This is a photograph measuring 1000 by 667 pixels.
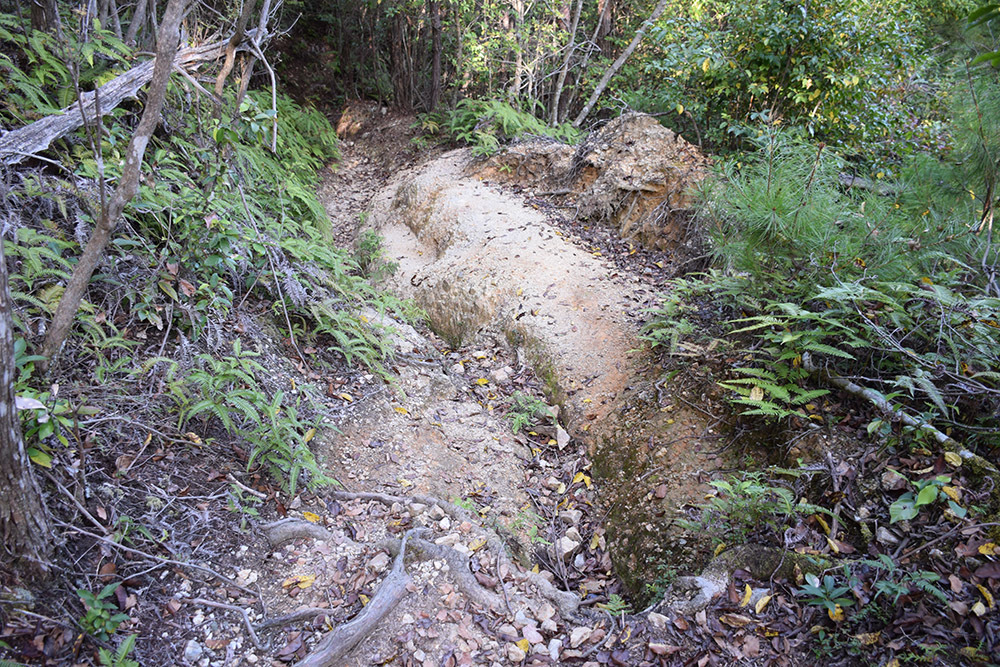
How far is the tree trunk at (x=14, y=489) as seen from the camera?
204cm

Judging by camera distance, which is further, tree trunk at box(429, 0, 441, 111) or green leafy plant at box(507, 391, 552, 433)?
tree trunk at box(429, 0, 441, 111)

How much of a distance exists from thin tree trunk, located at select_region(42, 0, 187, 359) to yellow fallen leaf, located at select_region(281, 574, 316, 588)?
1749mm

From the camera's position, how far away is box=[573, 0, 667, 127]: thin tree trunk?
9594 millimetres

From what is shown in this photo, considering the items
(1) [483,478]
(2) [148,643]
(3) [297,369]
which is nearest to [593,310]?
(1) [483,478]

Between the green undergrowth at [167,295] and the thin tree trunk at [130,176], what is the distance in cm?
12

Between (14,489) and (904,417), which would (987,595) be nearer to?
(904,417)

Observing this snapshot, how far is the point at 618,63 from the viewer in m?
10.2

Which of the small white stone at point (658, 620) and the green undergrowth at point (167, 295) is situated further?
the green undergrowth at point (167, 295)

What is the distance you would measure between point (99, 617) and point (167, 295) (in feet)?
7.11

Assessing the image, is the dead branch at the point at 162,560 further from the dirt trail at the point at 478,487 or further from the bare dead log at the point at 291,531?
the bare dead log at the point at 291,531

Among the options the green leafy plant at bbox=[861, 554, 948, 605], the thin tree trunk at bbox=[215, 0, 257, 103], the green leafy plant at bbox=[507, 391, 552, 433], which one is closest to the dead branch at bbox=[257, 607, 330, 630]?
the green leafy plant at bbox=[507, 391, 552, 433]

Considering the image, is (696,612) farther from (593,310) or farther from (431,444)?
(593,310)

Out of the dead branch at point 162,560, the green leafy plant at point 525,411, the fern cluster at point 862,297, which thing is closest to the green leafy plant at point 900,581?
the fern cluster at point 862,297

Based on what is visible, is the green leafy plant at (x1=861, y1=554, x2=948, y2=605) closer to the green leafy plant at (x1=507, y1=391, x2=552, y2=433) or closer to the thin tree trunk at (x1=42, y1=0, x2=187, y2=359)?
the green leafy plant at (x1=507, y1=391, x2=552, y2=433)
